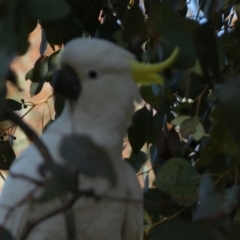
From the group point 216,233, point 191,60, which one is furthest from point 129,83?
point 216,233

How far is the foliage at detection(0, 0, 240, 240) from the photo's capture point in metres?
0.73

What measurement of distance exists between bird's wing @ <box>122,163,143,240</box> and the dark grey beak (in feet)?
0.65

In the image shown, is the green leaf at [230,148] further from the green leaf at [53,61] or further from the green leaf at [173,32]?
the green leaf at [53,61]

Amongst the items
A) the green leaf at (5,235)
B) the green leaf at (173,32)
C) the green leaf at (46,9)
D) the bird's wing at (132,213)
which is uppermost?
the green leaf at (46,9)

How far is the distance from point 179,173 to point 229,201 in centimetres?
11

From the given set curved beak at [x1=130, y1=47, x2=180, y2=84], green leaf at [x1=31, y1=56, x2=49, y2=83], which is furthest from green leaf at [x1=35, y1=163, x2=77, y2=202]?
green leaf at [x1=31, y1=56, x2=49, y2=83]

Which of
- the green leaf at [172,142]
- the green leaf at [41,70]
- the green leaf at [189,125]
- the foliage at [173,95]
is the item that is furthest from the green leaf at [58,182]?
the green leaf at [41,70]

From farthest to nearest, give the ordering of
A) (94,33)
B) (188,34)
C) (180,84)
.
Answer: (94,33) → (180,84) → (188,34)

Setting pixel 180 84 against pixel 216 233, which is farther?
pixel 180 84

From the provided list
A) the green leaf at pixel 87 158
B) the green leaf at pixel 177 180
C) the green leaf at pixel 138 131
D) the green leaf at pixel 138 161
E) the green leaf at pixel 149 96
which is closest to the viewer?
the green leaf at pixel 87 158

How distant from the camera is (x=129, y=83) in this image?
42.5 inches

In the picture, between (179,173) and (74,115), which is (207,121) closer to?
(179,173)

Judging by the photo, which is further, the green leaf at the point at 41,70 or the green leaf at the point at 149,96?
the green leaf at the point at 41,70

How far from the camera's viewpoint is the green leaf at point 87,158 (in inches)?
24.3
